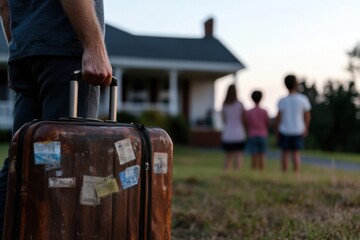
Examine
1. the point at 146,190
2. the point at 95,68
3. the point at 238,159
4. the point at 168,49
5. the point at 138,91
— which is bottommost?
the point at 238,159

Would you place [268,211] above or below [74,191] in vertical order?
below

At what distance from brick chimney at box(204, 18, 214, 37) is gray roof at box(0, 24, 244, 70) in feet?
3.06

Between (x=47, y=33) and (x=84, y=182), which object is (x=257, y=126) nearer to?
(x=47, y=33)

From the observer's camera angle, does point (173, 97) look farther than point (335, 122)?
No

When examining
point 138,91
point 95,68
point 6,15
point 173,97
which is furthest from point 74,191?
point 138,91

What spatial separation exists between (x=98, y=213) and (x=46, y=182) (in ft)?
0.77

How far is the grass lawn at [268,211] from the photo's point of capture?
3204mm

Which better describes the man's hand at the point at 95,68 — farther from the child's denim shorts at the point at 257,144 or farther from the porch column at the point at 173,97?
the porch column at the point at 173,97

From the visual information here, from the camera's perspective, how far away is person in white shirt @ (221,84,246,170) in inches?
380

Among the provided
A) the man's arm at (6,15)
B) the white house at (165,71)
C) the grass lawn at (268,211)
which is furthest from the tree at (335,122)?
the man's arm at (6,15)

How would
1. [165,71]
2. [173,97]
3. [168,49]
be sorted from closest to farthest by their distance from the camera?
[173,97] → [165,71] → [168,49]

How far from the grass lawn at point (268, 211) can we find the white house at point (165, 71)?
54.4 ft

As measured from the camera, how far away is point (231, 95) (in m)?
9.78

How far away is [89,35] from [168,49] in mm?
22941
